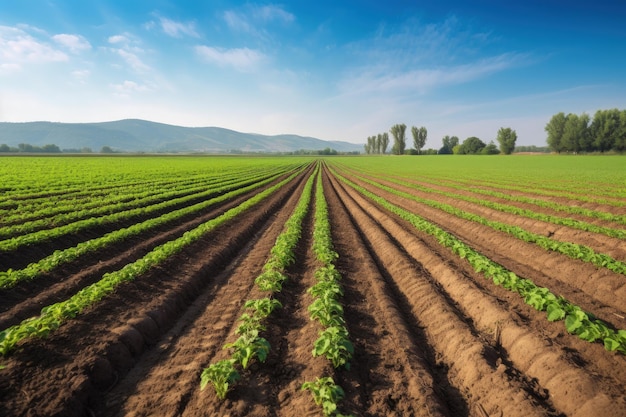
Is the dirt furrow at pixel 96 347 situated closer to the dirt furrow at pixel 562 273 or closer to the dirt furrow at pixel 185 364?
the dirt furrow at pixel 185 364

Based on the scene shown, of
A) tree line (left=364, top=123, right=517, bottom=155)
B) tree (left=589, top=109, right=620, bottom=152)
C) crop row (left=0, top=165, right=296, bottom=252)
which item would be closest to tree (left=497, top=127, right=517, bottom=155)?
tree line (left=364, top=123, right=517, bottom=155)

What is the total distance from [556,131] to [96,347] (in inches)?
6015

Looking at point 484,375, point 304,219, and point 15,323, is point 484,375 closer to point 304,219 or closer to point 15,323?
point 15,323

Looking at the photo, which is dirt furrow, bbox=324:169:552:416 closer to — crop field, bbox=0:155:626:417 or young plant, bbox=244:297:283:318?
crop field, bbox=0:155:626:417

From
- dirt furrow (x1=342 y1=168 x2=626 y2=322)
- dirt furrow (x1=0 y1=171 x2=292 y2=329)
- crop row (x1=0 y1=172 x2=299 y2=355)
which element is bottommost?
dirt furrow (x1=342 y1=168 x2=626 y2=322)

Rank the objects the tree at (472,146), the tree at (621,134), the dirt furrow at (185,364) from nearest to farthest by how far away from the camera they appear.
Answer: the dirt furrow at (185,364) → the tree at (621,134) → the tree at (472,146)

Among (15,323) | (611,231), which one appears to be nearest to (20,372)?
(15,323)

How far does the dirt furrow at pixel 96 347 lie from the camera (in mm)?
4500

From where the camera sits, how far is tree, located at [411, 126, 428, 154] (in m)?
166

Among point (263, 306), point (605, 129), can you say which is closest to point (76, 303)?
point (263, 306)

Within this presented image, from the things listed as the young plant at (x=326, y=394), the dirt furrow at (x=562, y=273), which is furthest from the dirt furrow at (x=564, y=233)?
the young plant at (x=326, y=394)

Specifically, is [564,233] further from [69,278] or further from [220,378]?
[69,278]

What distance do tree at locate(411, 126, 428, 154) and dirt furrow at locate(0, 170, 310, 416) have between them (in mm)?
174238

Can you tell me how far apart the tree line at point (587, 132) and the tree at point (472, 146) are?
29.8 metres
